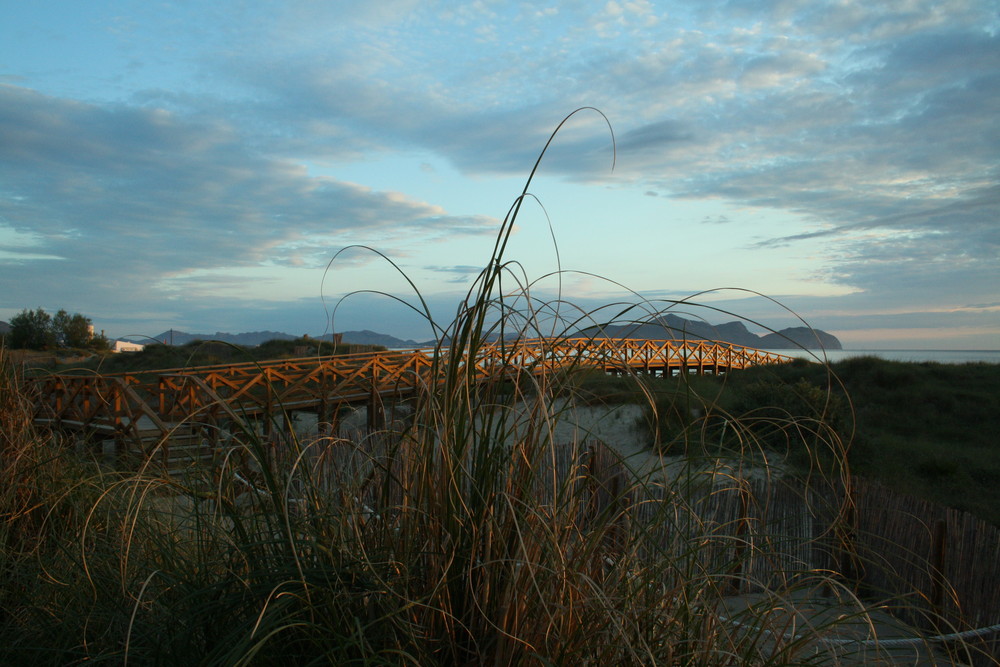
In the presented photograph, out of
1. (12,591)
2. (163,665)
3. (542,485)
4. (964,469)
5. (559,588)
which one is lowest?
(964,469)

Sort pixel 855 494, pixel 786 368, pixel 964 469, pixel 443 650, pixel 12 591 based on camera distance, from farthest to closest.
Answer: pixel 786 368 → pixel 964 469 → pixel 855 494 → pixel 12 591 → pixel 443 650

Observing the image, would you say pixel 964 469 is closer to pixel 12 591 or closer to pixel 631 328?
pixel 631 328

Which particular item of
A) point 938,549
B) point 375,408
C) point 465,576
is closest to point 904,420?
point 938,549

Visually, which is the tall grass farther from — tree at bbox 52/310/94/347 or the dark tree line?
tree at bbox 52/310/94/347

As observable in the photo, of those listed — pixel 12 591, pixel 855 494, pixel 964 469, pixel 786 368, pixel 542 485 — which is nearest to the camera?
pixel 542 485

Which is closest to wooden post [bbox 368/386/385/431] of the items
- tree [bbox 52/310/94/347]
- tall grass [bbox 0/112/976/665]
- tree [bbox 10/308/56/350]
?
tall grass [bbox 0/112/976/665]

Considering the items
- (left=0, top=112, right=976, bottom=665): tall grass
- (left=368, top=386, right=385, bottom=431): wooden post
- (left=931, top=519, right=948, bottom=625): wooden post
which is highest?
(left=368, top=386, right=385, bottom=431): wooden post

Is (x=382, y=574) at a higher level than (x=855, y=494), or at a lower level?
higher

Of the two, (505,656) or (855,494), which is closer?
(505,656)

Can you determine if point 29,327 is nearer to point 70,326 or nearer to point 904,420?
point 70,326

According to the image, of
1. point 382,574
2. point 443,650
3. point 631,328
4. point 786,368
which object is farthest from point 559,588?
point 786,368

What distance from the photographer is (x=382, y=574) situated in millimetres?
1543

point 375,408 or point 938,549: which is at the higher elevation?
point 375,408

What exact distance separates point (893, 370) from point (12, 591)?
16926mm
